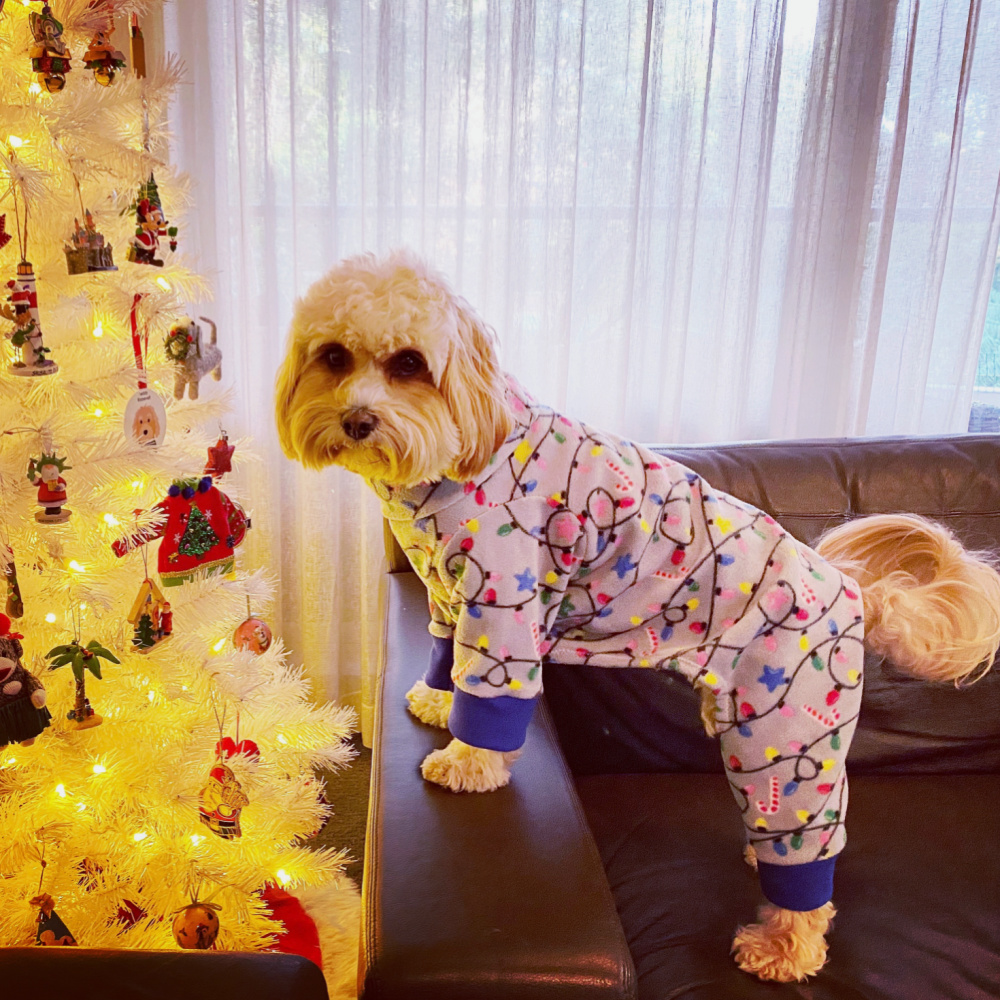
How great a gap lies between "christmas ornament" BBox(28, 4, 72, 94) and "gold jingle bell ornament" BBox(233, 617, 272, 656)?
94cm

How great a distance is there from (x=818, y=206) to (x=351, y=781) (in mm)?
2086

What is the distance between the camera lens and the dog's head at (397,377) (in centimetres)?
108

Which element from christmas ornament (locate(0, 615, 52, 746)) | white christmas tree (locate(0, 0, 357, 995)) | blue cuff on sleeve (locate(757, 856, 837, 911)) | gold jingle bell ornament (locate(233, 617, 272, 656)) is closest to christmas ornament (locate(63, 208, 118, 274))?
white christmas tree (locate(0, 0, 357, 995))

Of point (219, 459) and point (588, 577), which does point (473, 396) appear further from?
point (219, 459)

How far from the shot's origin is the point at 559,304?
226 cm

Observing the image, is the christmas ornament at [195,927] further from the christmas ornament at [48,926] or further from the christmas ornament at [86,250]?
the christmas ornament at [86,250]

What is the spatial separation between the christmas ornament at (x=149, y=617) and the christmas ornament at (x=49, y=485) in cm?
18

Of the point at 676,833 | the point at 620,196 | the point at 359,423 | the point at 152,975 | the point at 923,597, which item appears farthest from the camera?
the point at 620,196

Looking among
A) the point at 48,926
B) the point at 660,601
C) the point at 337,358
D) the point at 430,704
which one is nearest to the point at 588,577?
the point at 660,601

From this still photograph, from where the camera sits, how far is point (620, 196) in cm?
222

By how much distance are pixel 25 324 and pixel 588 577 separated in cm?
89

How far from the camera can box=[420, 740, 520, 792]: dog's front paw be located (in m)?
1.17

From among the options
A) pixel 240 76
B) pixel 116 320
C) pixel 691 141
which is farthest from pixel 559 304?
pixel 116 320

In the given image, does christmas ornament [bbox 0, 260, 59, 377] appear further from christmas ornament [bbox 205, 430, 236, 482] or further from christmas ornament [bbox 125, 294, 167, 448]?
christmas ornament [bbox 205, 430, 236, 482]
